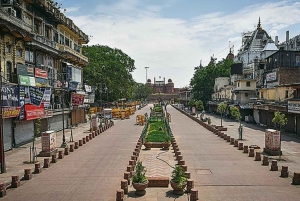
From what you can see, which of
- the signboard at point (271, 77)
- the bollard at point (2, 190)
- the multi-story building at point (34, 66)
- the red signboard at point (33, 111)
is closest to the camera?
the bollard at point (2, 190)

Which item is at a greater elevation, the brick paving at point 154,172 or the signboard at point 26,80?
the signboard at point 26,80

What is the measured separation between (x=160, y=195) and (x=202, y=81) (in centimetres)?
6341

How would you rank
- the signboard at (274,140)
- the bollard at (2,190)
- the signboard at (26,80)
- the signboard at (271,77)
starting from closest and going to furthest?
the bollard at (2,190) → the signboard at (274,140) → the signboard at (26,80) → the signboard at (271,77)

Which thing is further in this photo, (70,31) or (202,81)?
(202,81)

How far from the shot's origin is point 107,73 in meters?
67.9

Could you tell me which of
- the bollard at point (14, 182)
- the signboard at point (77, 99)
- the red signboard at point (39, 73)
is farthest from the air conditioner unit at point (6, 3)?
the signboard at point (77, 99)

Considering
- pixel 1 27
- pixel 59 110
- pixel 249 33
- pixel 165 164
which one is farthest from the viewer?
pixel 249 33

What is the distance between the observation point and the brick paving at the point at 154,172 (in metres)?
13.3

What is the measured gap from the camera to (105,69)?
67.8 metres

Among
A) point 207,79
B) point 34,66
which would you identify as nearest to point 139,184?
point 34,66

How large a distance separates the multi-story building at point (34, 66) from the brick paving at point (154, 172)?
11.9 ft

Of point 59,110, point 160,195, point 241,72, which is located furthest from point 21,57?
point 241,72

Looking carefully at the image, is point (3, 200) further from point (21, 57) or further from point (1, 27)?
point (21, 57)

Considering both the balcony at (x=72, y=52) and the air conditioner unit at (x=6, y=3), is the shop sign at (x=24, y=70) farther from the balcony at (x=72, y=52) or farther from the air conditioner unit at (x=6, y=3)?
the balcony at (x=72, y=52)
